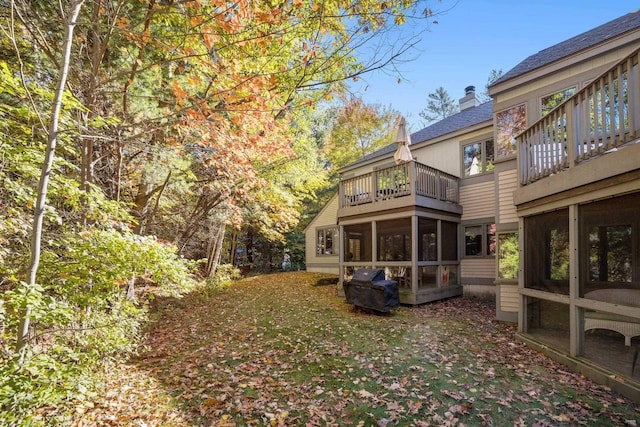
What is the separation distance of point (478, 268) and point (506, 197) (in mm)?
3658

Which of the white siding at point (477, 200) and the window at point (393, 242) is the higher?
the white siding at point (477, 200)

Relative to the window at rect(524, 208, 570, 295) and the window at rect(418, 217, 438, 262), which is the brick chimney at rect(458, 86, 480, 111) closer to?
the window at rect(418, 217, 438, 262)

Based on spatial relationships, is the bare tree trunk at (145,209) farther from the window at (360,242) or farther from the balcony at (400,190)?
Answer: the window at (360,242)

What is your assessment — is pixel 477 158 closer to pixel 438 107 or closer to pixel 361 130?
pixel 361 130

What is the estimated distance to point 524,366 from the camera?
4.74 meters

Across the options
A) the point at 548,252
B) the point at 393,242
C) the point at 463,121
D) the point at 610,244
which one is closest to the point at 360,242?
the point at 393,242

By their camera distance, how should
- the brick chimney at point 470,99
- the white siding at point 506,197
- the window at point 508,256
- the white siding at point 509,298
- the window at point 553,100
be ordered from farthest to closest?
the brick chimney at point 470,99
the white siding at point 506,197
the window at point 508,256
the white siding at point 509,298
the window at point 553,100

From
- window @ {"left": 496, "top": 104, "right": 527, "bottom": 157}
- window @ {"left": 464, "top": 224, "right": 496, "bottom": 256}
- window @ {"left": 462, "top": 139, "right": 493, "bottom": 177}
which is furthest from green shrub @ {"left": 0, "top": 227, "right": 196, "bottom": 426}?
window @ {"left": 462, "top": 139, "right": 493, "bottom": 177}

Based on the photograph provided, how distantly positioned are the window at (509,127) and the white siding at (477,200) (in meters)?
2.57

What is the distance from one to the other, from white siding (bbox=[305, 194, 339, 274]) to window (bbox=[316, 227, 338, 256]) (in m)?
0.23

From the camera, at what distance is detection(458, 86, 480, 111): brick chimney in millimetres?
15203

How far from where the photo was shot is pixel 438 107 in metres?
34.0

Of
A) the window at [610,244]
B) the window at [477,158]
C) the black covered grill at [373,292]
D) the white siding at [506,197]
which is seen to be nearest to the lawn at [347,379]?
the black covered grill at [373,292]

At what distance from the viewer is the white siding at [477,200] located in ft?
34.2
